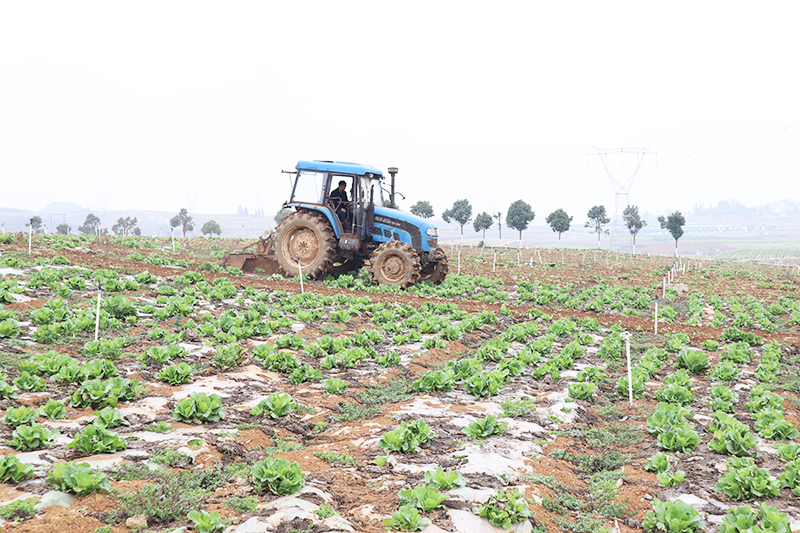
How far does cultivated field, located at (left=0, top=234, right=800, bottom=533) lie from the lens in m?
4.84

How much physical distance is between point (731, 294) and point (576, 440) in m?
22.6

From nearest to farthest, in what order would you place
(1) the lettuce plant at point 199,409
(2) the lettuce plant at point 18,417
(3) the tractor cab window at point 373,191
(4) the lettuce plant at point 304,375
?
(2) the lettuce plant at point 18,417 → (1) the lettuce plant at point 199,409 → (4) the lettuce plant at point 304,375 → (3) the tractor cab window at point 373,191

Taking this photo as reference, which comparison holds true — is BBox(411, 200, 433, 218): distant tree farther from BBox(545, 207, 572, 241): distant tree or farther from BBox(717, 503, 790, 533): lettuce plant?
BBox(717, 503, 790, 533): lettuce plant

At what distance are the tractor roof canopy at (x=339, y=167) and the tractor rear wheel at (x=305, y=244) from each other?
5.75 ft

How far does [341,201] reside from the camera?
19.5 meters

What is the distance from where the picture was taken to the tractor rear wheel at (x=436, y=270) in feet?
68.8

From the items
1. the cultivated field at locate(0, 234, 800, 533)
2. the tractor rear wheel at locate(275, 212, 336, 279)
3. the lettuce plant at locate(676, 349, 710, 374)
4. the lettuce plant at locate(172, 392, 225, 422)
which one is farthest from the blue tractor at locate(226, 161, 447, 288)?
the lettuce plant at locate(172, 392, 225, 422)

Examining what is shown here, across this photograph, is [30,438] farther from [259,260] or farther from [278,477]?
[259,260]

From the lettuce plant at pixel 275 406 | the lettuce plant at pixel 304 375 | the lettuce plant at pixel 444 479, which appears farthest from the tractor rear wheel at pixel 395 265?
the lettuce plant at pixel 444 479

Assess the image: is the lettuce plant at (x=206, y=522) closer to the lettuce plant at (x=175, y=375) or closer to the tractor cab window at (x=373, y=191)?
the lettuce plant at (x=175, y=375)

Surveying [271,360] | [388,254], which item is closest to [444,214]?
[388,254]

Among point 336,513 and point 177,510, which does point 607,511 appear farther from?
point 177,510

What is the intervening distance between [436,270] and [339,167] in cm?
559

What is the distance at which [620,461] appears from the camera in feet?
21.6
